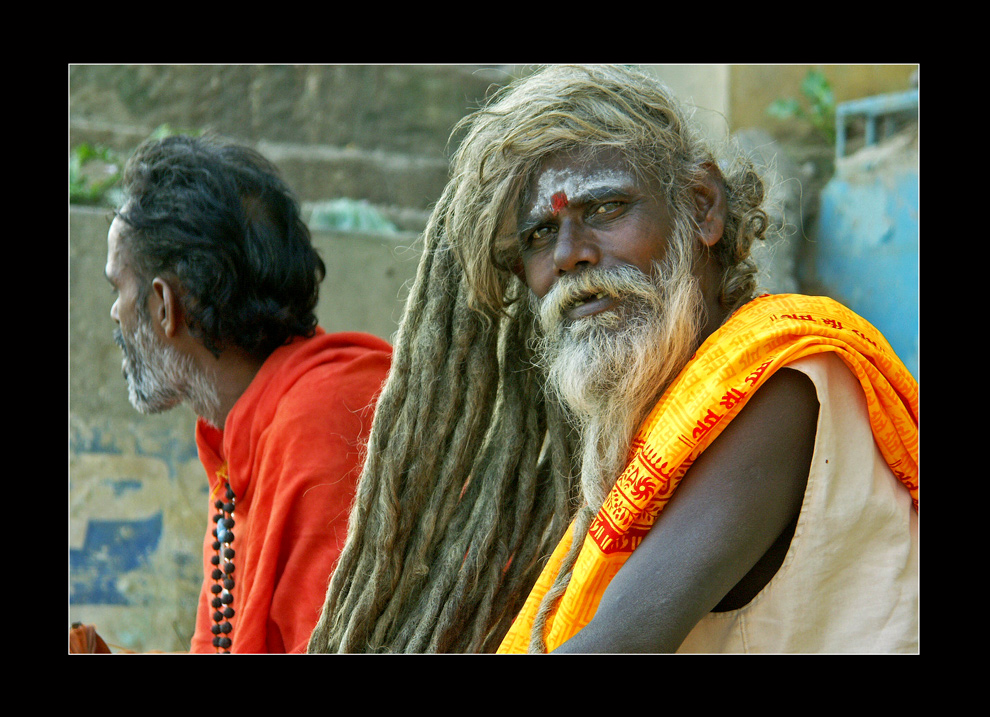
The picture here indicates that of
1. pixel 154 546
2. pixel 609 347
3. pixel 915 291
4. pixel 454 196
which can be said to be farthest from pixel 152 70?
pixel 915 291

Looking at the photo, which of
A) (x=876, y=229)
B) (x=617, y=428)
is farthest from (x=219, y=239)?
(x=876, y=229)

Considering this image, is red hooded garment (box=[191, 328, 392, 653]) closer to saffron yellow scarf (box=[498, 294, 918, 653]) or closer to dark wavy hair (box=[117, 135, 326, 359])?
dark wavy hair (box=[117, 135, 326, 359])

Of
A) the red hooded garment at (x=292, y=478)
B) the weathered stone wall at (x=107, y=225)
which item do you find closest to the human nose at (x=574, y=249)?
the red hooded garment at (x=292, y=478)

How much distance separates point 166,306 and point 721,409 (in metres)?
1.84

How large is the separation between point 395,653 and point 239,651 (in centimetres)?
52

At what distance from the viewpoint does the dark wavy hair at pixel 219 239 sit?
277cm

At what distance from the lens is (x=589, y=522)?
2074 millimetres

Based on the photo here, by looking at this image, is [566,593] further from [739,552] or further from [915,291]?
[915,291]

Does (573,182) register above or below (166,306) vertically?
above

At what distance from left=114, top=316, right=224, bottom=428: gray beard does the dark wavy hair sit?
0.11 m

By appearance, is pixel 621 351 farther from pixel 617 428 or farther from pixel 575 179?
pixel 575 179

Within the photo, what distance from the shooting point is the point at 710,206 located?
2236 mm

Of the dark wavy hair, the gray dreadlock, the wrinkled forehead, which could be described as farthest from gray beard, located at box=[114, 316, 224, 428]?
the wrinkled forehead

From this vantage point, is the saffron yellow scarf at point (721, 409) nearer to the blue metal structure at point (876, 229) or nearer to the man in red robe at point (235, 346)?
the man in red robe at point (235, 346)
